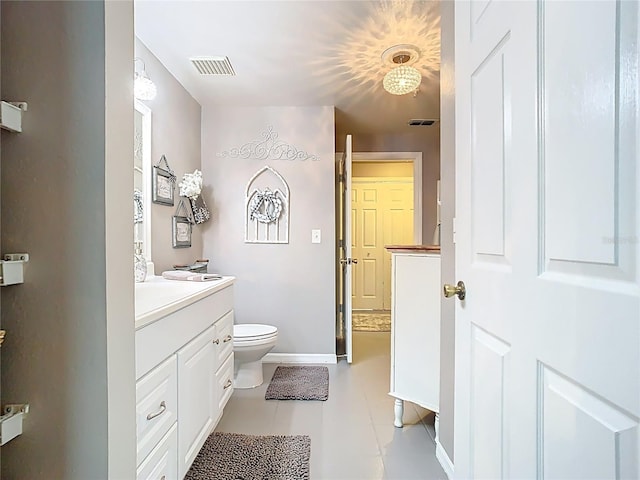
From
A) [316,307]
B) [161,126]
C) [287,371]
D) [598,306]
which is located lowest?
[287,371]

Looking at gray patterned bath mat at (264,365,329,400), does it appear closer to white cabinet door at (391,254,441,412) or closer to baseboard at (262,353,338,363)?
baseboard at (262,353,338,363)

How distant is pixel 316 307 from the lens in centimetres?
344

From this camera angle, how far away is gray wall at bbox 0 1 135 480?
713 mm

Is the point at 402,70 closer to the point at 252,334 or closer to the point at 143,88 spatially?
the point at 143,88

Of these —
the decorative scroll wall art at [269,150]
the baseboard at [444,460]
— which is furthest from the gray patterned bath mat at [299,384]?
the decorative scroll wall art at [269,150]

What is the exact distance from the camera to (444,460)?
68.7 inches

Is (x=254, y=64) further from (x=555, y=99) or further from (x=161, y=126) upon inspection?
(x=555, y=99)

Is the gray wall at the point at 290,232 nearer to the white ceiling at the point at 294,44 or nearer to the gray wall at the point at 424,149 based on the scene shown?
the white ceiling at the point at 294,44

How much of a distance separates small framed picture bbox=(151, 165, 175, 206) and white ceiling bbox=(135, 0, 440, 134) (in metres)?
0.73

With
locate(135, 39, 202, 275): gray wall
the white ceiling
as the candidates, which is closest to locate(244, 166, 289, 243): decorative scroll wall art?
locate(135, 39, 202, 275): gray wall

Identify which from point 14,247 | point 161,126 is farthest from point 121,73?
point 161,126

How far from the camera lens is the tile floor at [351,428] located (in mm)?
1771

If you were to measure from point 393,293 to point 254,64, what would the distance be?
1767mm

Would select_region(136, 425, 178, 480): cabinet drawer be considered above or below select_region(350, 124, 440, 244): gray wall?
below
